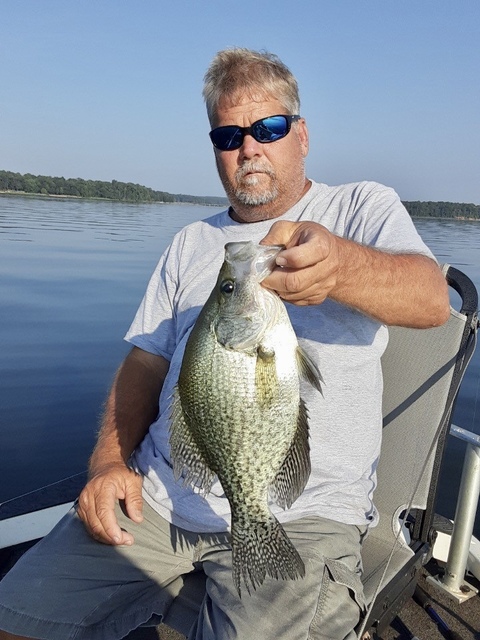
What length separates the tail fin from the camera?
205cm

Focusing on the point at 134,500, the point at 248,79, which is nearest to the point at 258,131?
the point at 248,79

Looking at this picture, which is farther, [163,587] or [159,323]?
[159,323]

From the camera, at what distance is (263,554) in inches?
80.9

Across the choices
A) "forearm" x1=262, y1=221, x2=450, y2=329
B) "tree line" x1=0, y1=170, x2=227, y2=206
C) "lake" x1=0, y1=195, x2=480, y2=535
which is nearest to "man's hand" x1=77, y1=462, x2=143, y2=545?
Result: "forearm" x1=262, y1=221, x2=450, y2=329

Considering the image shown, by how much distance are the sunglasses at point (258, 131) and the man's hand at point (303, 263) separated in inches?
51.9

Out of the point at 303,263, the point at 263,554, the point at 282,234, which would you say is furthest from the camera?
the point at 263,554

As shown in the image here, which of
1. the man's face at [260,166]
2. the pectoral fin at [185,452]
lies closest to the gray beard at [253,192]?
the man's face at [260,166]

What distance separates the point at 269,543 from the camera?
207 cm

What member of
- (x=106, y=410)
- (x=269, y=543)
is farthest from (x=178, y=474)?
(x=106, y=410)

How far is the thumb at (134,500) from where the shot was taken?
2688mm

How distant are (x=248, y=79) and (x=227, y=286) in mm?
1633

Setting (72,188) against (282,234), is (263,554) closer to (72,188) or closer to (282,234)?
(282,234)

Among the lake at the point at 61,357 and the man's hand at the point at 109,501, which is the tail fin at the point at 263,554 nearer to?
the man's hand at the point at 109,501

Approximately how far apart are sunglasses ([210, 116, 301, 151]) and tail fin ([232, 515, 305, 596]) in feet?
6.31
